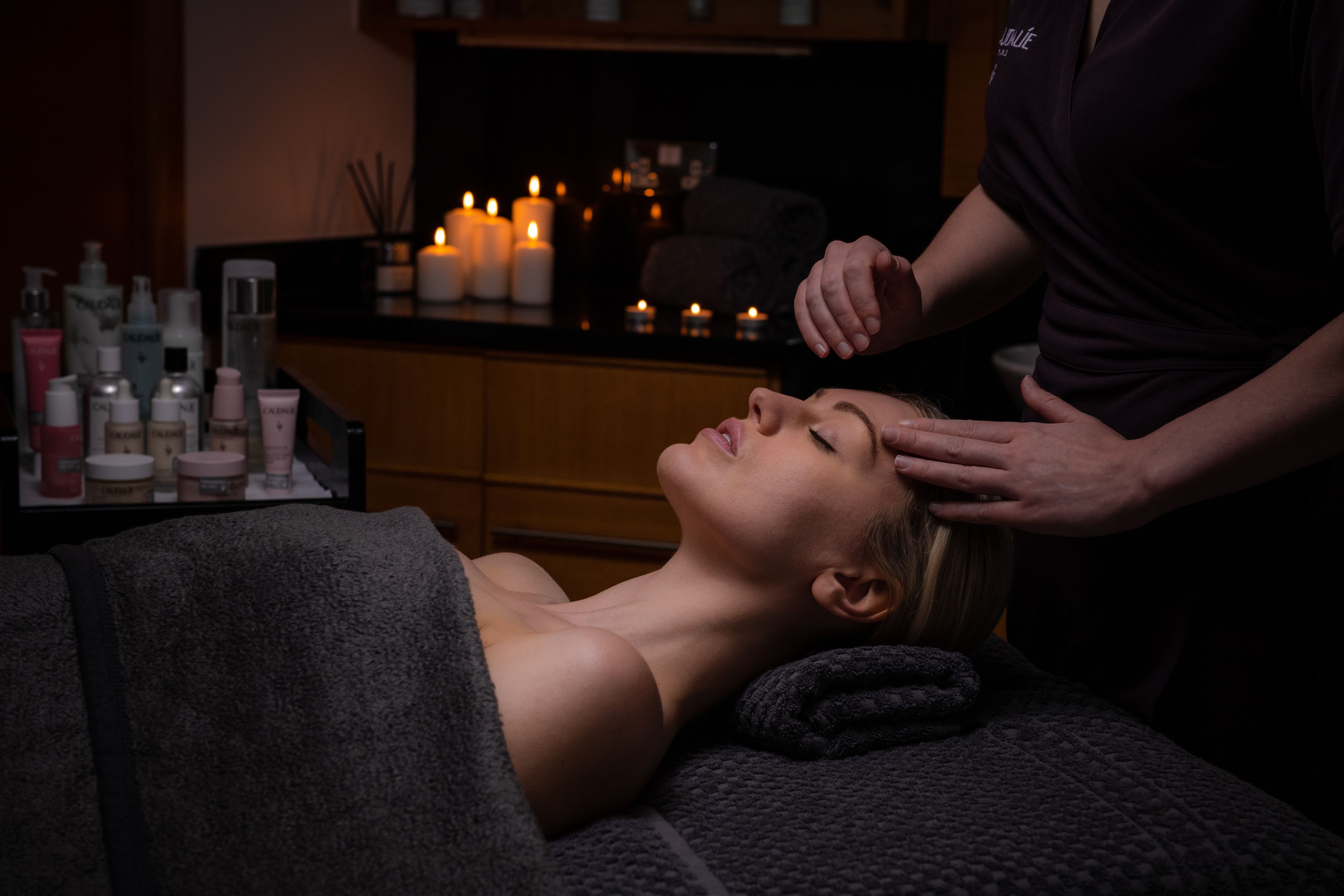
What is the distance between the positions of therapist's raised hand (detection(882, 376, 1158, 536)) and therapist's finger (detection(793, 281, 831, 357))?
0.46ft

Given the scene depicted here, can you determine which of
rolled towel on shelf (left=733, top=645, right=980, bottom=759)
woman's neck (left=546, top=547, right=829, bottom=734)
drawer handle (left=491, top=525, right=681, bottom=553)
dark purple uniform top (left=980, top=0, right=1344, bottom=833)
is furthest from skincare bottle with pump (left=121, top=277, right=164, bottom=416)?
dark purple uniform top (left=980, top=0, right=1344, bottom=833)

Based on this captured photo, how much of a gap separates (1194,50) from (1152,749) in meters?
0.56

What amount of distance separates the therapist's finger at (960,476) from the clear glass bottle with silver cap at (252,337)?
3.88ft

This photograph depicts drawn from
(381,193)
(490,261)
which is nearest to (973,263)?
(490,261)

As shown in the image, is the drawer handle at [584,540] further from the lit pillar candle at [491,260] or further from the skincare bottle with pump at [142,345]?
the skincare bottle with pump at [142,345]

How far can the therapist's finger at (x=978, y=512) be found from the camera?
0.96 m

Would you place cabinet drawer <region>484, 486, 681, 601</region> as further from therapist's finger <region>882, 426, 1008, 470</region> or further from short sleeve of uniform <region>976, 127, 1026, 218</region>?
therapist's finger <region>882, 426, 1008, 470</region>

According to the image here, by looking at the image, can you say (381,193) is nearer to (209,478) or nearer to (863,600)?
(209,478)

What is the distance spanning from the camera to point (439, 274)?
8.86ft

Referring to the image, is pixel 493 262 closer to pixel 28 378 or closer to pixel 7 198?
pixel 7 198

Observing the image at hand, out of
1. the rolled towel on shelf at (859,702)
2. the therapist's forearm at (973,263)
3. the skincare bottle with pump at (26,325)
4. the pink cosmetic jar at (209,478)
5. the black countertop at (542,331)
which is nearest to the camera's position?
the rolled towel on shelf at (859,702)

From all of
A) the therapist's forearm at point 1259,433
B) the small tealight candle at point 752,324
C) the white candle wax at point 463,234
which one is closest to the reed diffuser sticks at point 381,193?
the white candle wax at point 463,234

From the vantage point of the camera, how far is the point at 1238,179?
95 cm

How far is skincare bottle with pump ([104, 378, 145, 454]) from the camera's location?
1651 millimetres
